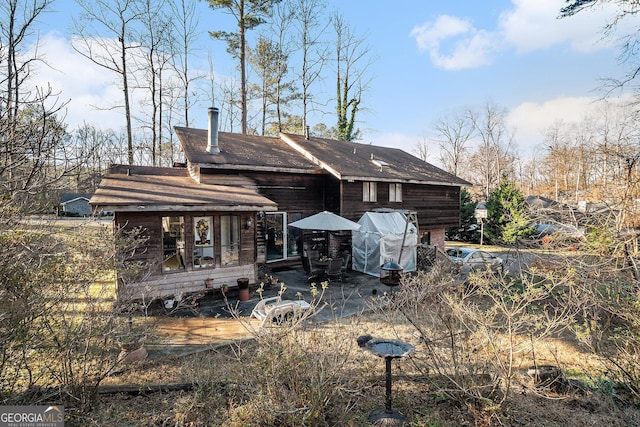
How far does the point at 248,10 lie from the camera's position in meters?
19.2

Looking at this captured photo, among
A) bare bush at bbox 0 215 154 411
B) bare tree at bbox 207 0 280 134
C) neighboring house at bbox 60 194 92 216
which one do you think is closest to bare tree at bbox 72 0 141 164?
bare tree at bbox 207 0 280 134

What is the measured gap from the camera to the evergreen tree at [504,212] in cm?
2195

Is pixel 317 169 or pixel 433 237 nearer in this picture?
pixel 317 169

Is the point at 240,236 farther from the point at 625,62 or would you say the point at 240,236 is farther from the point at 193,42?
the point at 193,42

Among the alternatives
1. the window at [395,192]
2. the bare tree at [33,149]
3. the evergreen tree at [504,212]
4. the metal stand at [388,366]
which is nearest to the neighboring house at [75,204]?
the window at [395,192]

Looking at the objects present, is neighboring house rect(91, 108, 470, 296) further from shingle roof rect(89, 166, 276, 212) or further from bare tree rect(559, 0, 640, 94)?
bare tree rect(559, 0, 640, 94)

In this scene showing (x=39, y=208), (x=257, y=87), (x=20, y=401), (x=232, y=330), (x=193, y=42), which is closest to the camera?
(x=20, y=401)

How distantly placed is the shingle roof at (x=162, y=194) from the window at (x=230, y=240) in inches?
25.3

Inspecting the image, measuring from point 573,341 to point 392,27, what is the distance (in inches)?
521

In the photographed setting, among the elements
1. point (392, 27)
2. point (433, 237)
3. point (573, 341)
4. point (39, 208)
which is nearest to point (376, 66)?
point (392, 27)

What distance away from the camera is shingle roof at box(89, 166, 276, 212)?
7.68 m

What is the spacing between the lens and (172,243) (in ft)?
28.1

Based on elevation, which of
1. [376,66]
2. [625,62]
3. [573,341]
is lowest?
A: [573,341]

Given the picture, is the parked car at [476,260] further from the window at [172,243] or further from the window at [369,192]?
the window at [172,243]
